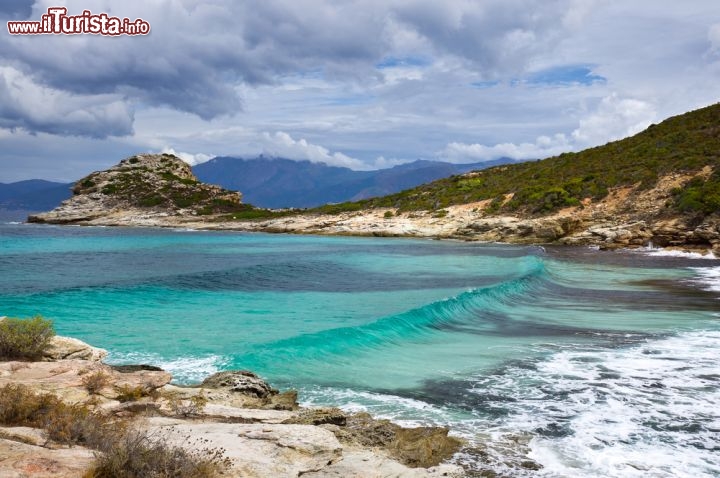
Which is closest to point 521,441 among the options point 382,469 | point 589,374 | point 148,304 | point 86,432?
point 382,469

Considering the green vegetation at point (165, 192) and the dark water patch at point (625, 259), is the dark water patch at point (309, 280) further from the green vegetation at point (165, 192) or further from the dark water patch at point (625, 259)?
the green vegetation at point (165, 192)

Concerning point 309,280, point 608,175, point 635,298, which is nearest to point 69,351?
point 309,280

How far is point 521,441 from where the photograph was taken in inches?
388

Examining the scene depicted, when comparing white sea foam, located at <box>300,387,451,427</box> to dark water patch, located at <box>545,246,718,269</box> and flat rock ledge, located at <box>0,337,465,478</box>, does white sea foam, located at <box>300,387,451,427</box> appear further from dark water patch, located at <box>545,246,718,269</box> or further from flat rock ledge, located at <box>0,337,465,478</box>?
dark water patch, located at <box>545,246,718,269</box>

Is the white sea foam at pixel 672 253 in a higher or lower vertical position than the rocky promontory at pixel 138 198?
lower

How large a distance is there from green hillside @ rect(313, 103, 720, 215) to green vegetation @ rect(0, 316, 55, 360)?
58029mm

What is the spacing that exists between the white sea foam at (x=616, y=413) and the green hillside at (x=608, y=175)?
46.2 m

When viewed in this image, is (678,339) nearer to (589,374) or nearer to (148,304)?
(589,374)

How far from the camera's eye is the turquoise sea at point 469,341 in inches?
406

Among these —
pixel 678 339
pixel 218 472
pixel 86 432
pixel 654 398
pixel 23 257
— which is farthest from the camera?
pixel 23 257

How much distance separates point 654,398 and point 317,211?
321 ft

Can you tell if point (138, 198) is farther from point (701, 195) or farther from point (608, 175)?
point (701, 195)

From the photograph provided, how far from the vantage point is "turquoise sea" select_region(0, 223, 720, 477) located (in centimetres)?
1031

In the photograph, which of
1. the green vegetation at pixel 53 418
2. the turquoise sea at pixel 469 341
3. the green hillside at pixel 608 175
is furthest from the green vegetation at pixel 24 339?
the green hillside at pixel 608 175
